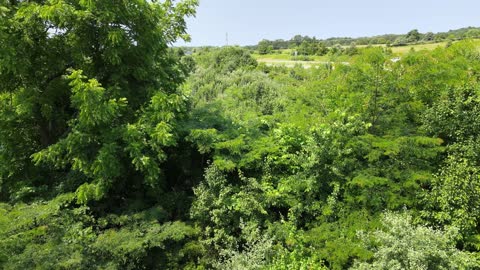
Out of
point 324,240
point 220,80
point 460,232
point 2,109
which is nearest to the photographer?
point 460,232

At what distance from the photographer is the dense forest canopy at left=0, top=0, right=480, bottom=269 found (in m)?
6.55

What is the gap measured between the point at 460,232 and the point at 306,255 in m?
3.27

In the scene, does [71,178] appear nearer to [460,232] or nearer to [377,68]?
[377,68]

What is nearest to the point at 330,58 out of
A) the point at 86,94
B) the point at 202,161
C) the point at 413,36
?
the point at 202,161

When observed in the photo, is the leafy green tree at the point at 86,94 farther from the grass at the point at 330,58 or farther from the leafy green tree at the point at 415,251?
the grass at the point at 330,58

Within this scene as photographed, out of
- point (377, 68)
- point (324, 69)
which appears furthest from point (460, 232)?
point (324, 69)

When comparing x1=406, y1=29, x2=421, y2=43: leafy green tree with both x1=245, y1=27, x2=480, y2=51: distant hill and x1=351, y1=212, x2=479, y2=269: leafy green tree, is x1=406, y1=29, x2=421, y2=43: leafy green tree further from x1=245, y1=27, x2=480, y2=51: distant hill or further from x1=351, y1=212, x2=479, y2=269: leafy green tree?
x1=351, y1=212, x2=479, y2=269: leafy green tree

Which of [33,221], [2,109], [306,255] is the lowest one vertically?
[306,255]

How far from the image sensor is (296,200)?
26.8 ft

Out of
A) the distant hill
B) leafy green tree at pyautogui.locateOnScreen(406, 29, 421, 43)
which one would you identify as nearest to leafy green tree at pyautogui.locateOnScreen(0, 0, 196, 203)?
the distant hill

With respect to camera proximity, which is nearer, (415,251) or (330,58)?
(415,251)

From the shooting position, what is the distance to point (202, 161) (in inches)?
360

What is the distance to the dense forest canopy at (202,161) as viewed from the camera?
21.5 feet

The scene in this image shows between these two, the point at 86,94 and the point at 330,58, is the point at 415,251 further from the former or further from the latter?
the point at 330,58
